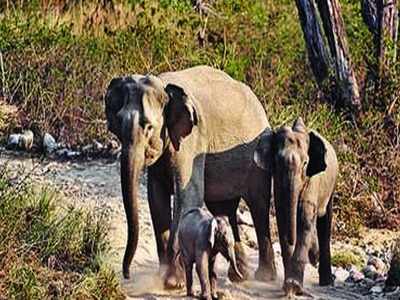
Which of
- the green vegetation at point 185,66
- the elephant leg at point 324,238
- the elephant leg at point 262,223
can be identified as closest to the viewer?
the elephant leg at point 262,223

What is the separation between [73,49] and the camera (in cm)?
1424

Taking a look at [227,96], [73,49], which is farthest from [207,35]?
[227,96]

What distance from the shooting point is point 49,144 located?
1252cm

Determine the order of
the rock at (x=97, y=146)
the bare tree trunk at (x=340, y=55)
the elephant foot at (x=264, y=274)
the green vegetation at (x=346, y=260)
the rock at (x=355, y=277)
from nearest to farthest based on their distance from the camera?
the elephant foot at (x=264, y=274), the rock at (x=355, y=277), the green vegetation at (x=346, y=260), the rock at (x=97, y=146), the bare tree trunk at (x=340, y=55)

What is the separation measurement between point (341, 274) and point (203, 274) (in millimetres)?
2643

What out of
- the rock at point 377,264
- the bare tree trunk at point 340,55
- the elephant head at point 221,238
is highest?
the bare tree trunk at point 340,55

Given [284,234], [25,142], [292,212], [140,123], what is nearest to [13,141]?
[25,142]

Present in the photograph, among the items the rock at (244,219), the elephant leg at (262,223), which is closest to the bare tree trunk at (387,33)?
the rock at (244,219)

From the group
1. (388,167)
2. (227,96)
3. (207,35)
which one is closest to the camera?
(227,96)

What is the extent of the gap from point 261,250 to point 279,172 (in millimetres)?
1000

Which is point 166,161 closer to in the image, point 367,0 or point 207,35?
point 367,0

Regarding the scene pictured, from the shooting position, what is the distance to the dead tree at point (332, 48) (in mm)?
13773

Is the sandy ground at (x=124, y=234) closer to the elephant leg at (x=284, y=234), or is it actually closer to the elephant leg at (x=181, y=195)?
the elephant leg at (x=181, y=195)

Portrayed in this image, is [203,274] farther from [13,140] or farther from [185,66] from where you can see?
[185,66]
